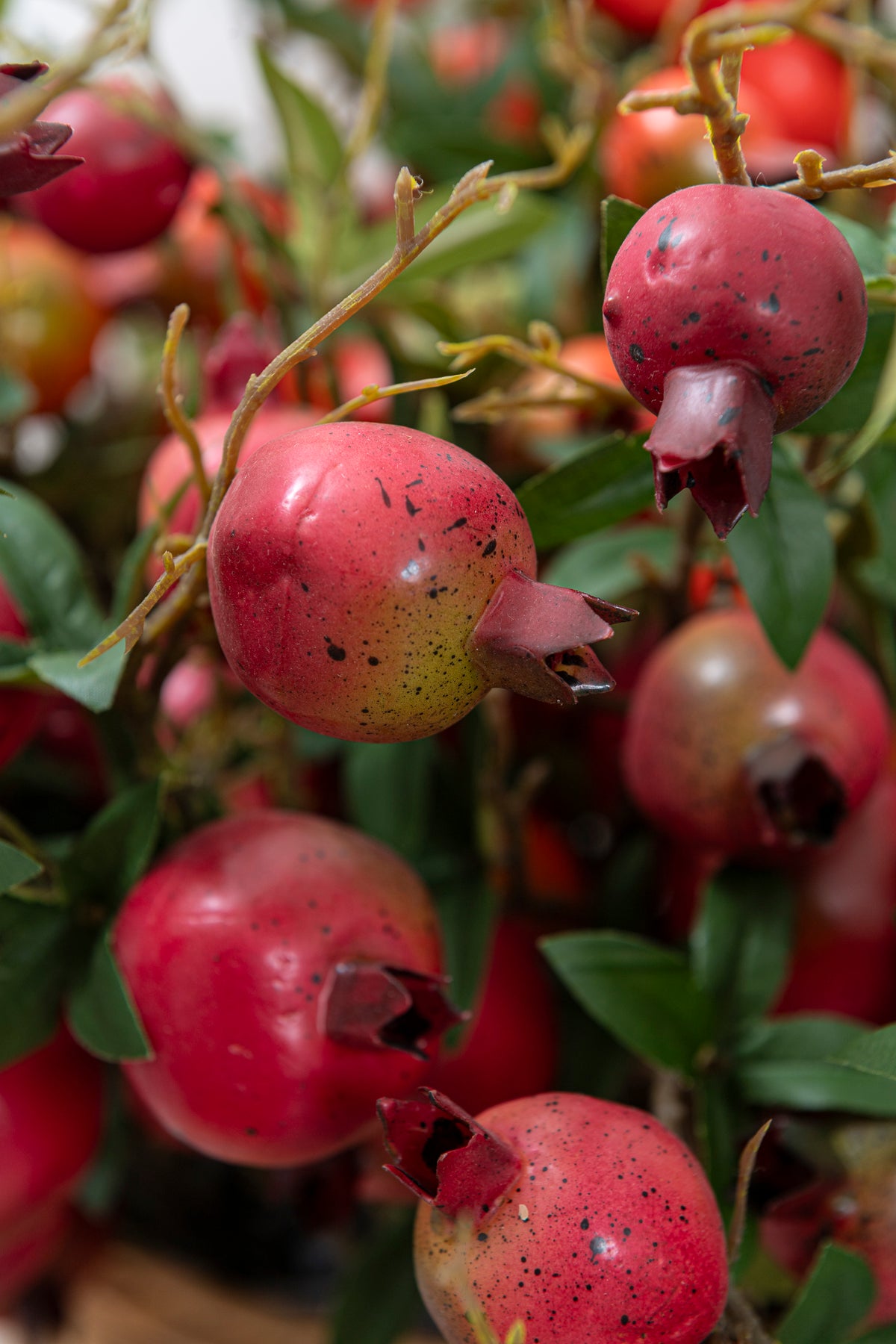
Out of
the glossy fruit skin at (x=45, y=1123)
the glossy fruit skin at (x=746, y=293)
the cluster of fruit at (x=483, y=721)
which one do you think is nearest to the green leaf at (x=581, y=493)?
Result: the cluster of fruit at (x=483, y=721)

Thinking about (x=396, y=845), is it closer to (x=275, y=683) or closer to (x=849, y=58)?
(x=275, y=683)

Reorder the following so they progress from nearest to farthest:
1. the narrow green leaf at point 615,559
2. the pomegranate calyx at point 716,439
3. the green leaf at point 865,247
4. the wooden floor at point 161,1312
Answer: the pomegranate calyx at point 716,439 < the green leaf at point 865,247 < the narrow green leaf at point 615,559 < the wooden floor at point 161,1312

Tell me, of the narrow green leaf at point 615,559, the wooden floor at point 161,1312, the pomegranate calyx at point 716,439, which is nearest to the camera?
the pomegranate calyx at point 716,439

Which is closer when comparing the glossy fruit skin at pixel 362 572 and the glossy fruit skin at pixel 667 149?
the glossy fruit skin at pixel 362 572

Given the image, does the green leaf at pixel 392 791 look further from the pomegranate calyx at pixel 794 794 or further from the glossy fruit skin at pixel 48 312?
the glossy fruit skin at pixel 48 312

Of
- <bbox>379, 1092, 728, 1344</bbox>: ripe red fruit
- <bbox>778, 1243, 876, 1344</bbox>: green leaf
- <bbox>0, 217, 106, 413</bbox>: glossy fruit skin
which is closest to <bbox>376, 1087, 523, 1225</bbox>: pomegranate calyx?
<bbox>379, 1092, 728, 1344</bbox>: ripe red fruit
